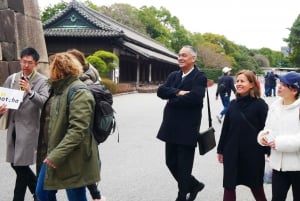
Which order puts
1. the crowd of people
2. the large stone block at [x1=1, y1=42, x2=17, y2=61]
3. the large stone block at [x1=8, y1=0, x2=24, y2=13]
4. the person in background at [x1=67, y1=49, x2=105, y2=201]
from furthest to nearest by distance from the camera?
the large stone block at [x1=8, y1=0, x2=24, y2=13]
the large stone block at [x1=1, y1=42, x2=17, y2=61]
the person in background at [x1=67, y1=49, x2=105, y2=201]
the crowd of people

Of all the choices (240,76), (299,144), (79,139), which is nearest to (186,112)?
(240,76)

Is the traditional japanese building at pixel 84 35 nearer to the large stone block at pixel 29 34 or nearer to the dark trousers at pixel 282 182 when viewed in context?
the large stone block at pixel 29 34

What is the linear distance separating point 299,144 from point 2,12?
26.7ft

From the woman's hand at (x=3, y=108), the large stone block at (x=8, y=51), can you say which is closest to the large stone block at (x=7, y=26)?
the large stone block at (x=8, y=51)

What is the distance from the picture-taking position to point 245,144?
369 cm

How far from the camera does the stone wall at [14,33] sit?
31.2 ft

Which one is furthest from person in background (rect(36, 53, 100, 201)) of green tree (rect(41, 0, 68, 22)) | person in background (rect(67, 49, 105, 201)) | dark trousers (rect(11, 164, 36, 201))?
green tree (rect(41, 0, 68, 22))

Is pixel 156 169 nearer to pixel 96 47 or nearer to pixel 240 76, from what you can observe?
pixel 240 76

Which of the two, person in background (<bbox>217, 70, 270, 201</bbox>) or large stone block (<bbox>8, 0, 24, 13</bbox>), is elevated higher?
large stone block (<bbox>8, 0, 24, 13</bbox>)

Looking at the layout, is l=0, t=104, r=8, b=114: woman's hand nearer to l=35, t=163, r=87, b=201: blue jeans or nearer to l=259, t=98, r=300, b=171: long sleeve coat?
l=35, t=163, r=87, b=201: blue jeans

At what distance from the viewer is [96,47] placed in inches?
1002

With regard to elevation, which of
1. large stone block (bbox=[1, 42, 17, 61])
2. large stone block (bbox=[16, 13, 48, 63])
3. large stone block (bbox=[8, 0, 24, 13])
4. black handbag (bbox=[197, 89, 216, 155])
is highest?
large stone block (bbox=[8, 0, 24, 13])

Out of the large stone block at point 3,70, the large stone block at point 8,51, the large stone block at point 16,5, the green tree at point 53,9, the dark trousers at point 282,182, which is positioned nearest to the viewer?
the dark trousers at point 282,182

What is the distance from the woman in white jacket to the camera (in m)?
3.28
